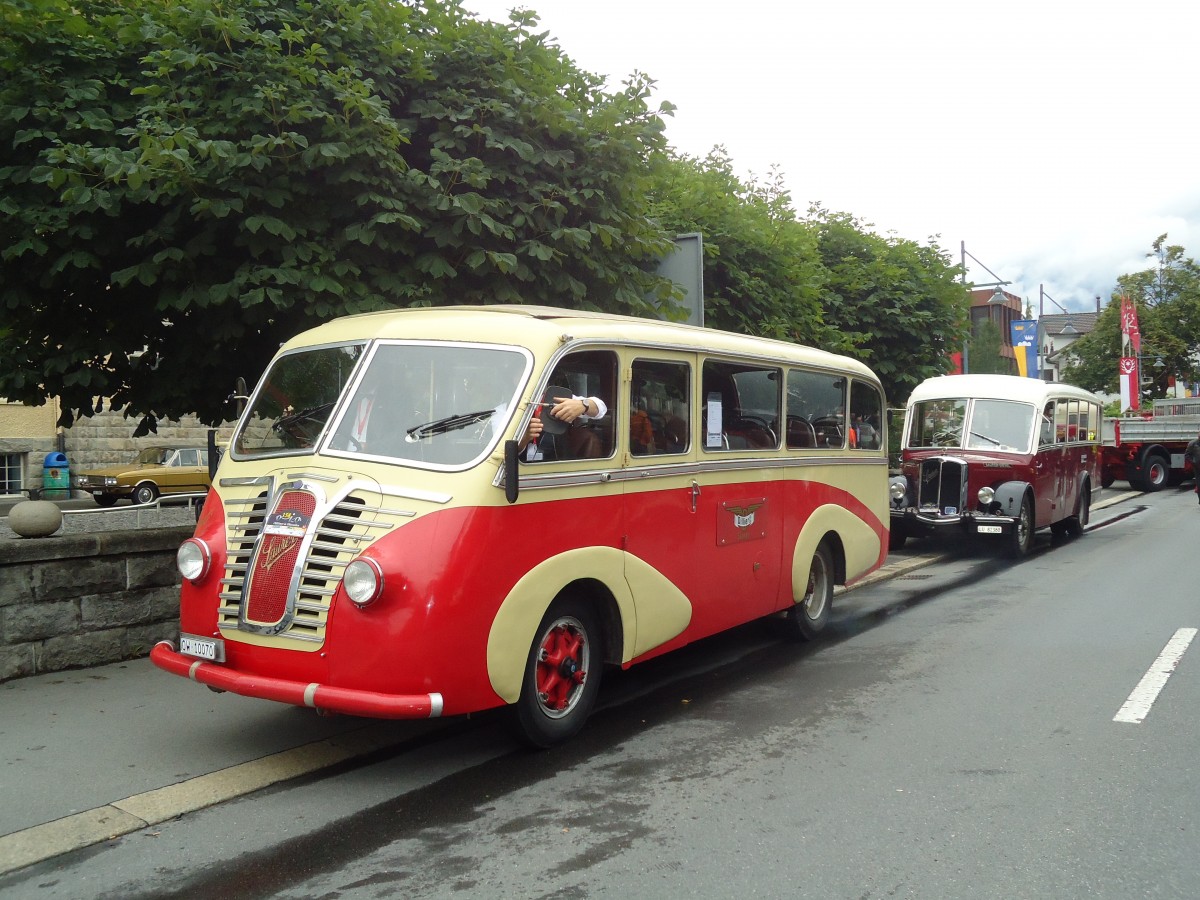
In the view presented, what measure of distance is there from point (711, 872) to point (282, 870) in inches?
65.9

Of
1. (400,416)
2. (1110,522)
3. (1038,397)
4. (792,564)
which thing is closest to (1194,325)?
(1110,522)

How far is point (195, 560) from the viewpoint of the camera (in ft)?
18.9

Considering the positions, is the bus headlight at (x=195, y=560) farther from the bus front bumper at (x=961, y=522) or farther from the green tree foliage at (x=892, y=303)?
the green tree foliage at (x=892, y=303)

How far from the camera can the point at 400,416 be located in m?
5.86

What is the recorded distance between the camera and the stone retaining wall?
7.22 m

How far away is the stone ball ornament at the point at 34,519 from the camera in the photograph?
7.46 metres

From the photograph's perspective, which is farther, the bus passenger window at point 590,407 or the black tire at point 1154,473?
the black tire at point 1154,473

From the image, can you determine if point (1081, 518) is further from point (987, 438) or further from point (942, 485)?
point (942, 485)

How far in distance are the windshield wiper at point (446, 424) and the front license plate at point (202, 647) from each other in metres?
1.40

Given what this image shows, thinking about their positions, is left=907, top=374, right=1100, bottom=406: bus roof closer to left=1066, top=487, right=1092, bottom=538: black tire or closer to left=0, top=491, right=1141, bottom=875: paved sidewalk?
left=1066, top=487, right=1092, bottom=538: black tire

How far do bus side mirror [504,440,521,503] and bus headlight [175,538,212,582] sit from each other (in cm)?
163

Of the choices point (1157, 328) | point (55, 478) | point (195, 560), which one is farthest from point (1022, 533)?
point (1157, 328)

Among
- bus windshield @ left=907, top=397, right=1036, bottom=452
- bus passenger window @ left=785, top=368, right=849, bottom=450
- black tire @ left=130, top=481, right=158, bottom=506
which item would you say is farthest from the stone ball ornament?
black tire @ left=130, top=481, right=158, bottom=506

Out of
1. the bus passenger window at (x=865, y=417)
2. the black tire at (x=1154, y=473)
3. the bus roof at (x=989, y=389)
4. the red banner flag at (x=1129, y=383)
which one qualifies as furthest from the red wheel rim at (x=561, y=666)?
the red banner flag at (x=1129, y=383)
